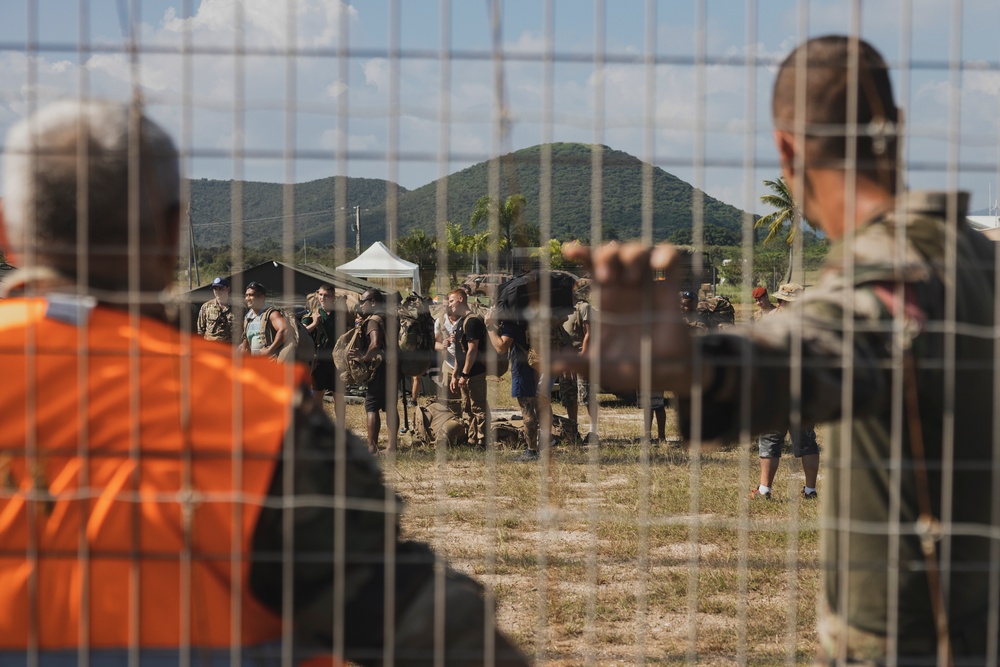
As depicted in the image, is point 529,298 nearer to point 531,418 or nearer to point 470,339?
point 470,339

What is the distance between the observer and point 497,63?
5.71 feet

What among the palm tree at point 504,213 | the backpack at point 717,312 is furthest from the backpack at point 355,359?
the palm tree at point 504,213

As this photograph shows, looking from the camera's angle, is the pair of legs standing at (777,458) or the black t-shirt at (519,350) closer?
the pair of legs standing at (777,458)

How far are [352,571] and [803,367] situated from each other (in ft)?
2.66

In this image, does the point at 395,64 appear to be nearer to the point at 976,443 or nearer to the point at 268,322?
the point at 976,443

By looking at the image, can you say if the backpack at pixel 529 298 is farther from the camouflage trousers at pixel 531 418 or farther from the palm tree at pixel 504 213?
the camouflage trousers at pixel 531 418

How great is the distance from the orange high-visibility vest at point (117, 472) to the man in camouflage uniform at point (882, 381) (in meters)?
0.72

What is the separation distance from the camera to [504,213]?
2.03m

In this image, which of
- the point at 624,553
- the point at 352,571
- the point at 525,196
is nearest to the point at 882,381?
the point at 525,196

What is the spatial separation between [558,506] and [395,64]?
20.9 ft

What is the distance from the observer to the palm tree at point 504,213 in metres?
1.82

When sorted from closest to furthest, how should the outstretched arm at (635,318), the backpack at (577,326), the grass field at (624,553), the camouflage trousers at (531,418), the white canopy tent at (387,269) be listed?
the outstretched arm at (635,318)
the white canopy tent at (387,269)
the grass field at (624,553)
the camouflage trousers at (531,418)
the backpack at (577,326)

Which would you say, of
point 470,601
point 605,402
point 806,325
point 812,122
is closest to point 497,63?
point 812,122

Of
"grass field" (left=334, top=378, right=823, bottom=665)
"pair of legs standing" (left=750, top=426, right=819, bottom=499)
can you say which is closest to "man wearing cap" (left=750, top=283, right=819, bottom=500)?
"pair of legs standing" (left=750, top=426, right=819, bottom=499)
